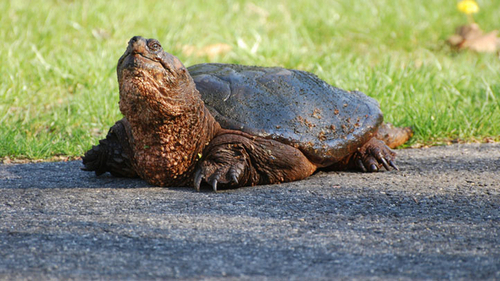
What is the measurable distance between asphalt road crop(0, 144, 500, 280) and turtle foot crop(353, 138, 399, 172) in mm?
148

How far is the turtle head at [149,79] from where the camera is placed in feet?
9.02

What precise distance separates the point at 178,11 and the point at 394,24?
2625mm

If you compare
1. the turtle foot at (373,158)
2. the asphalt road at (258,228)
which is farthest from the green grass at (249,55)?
the asphalt road at (258,228)

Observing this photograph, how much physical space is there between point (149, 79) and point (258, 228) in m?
0.91

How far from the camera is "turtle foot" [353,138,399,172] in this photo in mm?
3539

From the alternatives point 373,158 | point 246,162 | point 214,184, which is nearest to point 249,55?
point 373,158

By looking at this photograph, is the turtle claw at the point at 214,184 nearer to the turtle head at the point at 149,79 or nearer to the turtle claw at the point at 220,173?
the turtle claw at the point at 220,173

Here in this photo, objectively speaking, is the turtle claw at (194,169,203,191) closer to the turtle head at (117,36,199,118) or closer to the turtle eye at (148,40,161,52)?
the turtle head at (117,36,199,118)

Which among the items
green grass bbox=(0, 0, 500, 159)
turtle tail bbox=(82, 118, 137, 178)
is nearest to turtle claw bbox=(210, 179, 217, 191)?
turtle tail bbox=(82, 118, 137, 178)

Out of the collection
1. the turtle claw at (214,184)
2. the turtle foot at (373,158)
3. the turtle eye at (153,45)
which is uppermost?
the turtle eye at (153,45)

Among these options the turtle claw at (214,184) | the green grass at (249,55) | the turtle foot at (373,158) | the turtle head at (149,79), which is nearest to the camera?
the turtle head at (149,79)

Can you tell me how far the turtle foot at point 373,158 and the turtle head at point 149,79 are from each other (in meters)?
1.25

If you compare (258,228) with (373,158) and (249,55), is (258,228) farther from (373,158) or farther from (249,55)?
(249,55)

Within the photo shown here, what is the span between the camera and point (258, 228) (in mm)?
2379
